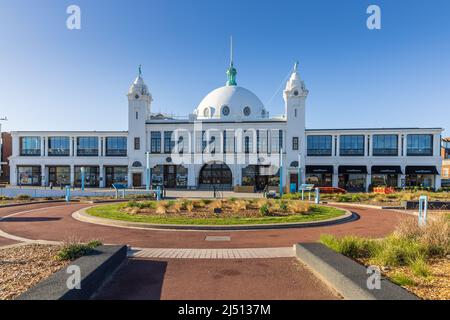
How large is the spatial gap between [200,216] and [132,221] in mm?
3620

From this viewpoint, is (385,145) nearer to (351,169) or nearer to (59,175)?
(351,169)

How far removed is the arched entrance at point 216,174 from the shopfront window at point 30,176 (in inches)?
Result: 1133

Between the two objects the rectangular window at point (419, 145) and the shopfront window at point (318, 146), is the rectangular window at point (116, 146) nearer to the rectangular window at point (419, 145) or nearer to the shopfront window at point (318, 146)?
the shopfront window at point (318, 146)

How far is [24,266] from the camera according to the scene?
718 centimetres

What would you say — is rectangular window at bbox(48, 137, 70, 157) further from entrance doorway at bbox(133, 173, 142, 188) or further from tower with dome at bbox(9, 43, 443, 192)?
entrance doorway at bbox(133, 173, 142, 188)

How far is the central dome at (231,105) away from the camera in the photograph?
52.5 metres

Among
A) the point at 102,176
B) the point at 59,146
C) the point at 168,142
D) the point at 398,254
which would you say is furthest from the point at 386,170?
the point at 59,146

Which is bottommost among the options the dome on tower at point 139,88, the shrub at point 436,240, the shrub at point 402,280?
the shrub at point 402,280

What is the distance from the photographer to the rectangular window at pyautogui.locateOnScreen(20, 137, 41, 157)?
49.9 metres

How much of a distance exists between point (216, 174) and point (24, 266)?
41486mm

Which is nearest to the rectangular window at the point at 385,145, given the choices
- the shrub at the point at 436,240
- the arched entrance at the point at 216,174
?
the arched entrance at the point at 216,174

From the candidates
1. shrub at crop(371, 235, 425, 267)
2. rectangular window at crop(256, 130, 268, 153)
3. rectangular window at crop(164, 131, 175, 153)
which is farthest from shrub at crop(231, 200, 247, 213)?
rectangular window at crop(164, 131, 175, 153)

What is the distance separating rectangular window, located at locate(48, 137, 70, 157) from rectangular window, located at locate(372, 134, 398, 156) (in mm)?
51730

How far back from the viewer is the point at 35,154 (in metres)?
49.8
